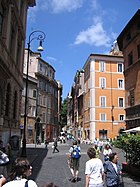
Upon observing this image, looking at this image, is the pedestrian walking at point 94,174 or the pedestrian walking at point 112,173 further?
the pedestrian walking at point 112,173

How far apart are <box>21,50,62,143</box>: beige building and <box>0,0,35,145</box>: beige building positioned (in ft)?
77.0

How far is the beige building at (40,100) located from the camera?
4827 centimetres

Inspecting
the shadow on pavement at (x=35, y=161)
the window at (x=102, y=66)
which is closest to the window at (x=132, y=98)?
the shadow on pavement at (x=35, y=161)

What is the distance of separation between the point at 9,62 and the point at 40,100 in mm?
35723

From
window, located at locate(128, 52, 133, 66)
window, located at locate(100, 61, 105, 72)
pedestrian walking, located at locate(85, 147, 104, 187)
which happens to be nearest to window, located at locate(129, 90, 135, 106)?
window, located at locate(128, 52, 133, 66)

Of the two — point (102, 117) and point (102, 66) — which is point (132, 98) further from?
point (102, 66)

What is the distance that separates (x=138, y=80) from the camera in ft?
74.1

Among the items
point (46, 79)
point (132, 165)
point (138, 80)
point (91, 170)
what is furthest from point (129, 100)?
point (46, 79)

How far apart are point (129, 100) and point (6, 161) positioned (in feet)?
68.8

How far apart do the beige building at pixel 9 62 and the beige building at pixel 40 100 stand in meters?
23.5

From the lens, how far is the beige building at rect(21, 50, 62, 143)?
48.3 m

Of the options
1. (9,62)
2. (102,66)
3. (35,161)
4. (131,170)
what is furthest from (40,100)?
(131,170)

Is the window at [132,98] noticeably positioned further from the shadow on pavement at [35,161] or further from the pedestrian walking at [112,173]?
the pedestrian walking at [112,173]

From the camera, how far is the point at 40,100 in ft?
174
